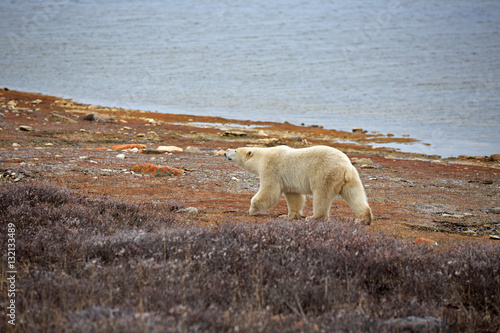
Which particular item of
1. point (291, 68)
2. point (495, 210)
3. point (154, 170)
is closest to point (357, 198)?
point (495, 210)

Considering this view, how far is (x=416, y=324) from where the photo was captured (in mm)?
3965

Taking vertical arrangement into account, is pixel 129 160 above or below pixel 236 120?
below

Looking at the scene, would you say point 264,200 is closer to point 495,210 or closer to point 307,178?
point 307,178

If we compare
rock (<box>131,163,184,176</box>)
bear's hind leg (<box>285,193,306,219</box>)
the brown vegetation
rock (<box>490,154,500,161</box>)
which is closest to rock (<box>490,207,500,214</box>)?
the brown vegetation

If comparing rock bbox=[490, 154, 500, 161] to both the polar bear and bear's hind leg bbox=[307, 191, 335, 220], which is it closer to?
the polar bear

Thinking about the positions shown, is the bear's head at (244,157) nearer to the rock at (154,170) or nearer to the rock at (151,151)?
the rock at (154,170)

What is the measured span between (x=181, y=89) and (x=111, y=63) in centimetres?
3164

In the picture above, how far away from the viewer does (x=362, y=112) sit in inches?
1644

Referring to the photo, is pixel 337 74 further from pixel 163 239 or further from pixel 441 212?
pixel 163 239

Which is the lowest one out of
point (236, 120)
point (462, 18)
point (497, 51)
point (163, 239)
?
point (163, 239)

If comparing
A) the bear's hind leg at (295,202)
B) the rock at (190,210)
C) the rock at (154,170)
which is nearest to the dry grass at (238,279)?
the rock at (190,210)

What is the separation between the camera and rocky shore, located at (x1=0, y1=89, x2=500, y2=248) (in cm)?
934

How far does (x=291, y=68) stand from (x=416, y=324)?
245 ft

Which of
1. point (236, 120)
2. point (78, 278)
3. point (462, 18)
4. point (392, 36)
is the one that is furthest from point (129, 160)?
point (462, 18)
